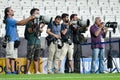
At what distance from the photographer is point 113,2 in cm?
2322

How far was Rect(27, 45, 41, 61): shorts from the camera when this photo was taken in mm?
12852

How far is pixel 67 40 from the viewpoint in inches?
550

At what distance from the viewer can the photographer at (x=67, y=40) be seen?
13.8 metres

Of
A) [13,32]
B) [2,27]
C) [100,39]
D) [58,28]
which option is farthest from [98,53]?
[2,27]

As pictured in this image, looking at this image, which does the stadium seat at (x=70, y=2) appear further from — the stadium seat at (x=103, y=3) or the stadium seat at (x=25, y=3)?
the stadium seat at (x=25, y=3)

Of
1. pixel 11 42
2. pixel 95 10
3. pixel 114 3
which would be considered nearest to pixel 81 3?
pixel 95 10

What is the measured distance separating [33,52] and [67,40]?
1.39 meters

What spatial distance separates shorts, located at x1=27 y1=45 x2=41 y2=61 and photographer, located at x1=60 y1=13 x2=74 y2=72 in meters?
1.12

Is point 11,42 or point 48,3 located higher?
point 48,3

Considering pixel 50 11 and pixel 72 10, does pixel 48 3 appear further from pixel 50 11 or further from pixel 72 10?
pixel 72 10

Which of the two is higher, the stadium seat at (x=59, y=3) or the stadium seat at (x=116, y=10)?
the stadium seat at (x=59, y=3)

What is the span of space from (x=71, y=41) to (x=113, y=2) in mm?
9581

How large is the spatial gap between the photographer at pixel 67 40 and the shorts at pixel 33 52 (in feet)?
3.69

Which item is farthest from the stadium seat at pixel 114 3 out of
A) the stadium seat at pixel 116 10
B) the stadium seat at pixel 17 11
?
the stadium seat at pixel 17 11
